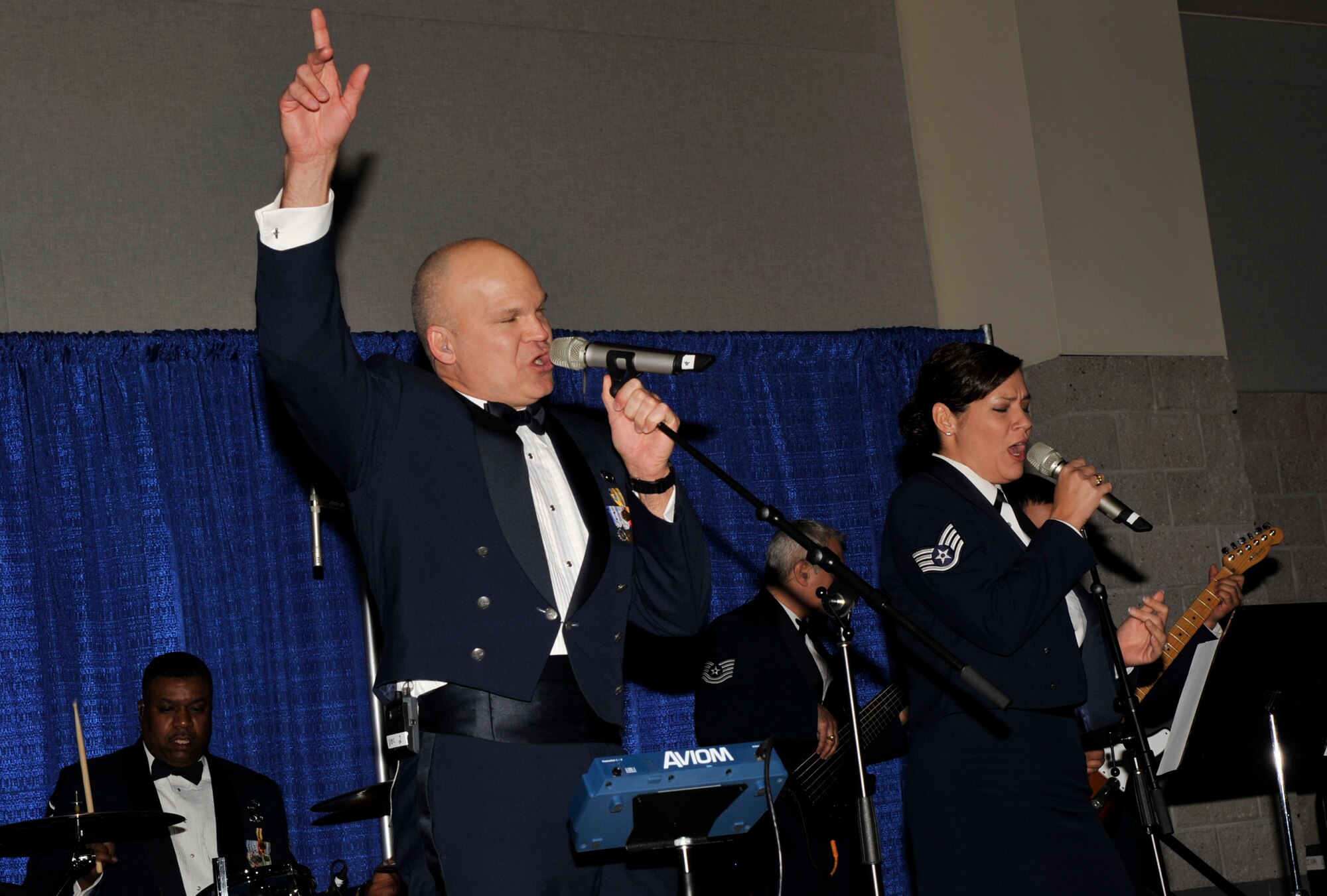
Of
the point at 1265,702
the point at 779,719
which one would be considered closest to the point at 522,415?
the point at 1265,702

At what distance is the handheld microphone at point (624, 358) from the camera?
1898 millimetres

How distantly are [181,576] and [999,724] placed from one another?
9.40ft

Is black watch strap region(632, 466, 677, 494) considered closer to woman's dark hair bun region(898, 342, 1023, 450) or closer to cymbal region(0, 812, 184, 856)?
woman's dark hair bun region(898, 342, 1023, 450)

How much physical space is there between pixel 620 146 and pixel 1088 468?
10.3ft

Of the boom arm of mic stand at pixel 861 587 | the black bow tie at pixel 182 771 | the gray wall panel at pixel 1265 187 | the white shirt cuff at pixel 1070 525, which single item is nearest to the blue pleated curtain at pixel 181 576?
the black bow tie at pixel 182 771

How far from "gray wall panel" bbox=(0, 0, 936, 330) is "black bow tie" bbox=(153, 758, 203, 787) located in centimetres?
151

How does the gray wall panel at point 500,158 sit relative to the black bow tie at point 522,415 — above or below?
above

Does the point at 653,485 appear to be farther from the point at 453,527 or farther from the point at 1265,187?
the point at 1265,187

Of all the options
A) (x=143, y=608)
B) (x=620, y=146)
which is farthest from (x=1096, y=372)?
(x=143, y=608)

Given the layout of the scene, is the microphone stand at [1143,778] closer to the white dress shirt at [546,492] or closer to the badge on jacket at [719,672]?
the white dress shirt at [546,492]

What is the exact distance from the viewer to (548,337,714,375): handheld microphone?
6.23ft

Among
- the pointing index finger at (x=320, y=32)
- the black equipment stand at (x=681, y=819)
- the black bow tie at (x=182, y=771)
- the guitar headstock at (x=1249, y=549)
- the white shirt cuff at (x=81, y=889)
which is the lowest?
the white shirt cuff at (x=81, y=889)

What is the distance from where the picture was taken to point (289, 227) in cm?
185

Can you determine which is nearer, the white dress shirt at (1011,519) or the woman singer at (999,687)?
the woman singer at (999,687)
